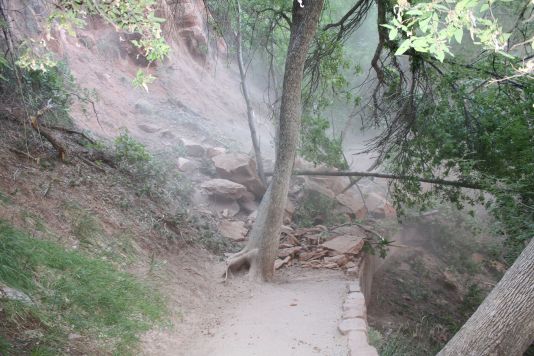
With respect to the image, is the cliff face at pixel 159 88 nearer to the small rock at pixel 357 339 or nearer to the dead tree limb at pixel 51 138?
the dead tree limb at pixel 51 138

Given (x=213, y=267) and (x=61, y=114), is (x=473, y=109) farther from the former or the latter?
(x=61, y=114)

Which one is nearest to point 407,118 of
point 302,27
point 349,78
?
point 302,27

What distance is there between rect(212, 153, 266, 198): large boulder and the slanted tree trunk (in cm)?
486

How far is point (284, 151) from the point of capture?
24.8ft

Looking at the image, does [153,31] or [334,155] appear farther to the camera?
[334,155]

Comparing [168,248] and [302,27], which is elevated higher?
[302,27]

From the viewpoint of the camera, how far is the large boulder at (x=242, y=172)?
1323 centimetres

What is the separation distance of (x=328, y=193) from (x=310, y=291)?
6.57 meters

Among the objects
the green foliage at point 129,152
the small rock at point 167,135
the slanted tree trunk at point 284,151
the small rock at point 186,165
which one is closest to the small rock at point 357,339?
the slanted tree trunk at point 284,151

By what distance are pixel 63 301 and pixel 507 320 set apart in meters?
4.17

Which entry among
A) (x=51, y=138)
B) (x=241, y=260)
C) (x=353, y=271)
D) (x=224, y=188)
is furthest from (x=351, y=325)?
(x=224, y=188)

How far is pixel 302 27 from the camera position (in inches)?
279

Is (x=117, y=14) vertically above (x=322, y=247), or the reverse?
(x=117, y=14)

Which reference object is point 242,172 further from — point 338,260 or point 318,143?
point 338,260
